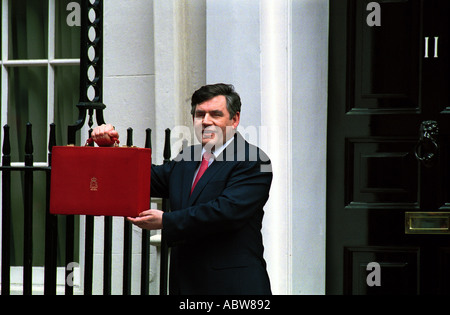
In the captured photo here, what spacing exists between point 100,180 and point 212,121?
24.7 inches

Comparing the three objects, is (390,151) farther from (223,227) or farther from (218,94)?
(223,227)

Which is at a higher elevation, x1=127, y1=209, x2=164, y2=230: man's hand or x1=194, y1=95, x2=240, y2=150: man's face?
x1=194, y1=95, x2=240, y2=150: man's face

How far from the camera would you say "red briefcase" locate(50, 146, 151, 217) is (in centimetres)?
318

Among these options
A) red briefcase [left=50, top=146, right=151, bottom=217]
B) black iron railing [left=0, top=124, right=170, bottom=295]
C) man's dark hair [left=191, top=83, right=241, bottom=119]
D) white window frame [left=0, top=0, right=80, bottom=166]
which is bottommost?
black iron railing [left=0, top=124, right=170, bottom=295]

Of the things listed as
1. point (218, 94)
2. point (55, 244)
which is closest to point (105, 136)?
point (218, 94)

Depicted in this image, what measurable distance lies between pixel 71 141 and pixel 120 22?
1634mm

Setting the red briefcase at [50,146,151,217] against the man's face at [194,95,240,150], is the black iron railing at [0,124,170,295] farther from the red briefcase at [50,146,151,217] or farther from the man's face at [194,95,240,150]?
the man's face at [194,95,240,150]

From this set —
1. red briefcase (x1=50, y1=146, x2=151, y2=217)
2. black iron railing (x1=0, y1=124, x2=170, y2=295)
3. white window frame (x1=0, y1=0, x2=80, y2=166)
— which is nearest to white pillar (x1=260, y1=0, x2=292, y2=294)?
black iron railing (x1=0, y1=124, x2=170, y2=295)

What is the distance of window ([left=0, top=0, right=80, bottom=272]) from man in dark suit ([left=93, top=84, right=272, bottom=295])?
2274 mm

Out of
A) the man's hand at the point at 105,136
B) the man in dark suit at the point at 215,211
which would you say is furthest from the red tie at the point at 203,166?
the man's hand at the point at 105,136

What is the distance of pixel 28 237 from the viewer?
4141 mm

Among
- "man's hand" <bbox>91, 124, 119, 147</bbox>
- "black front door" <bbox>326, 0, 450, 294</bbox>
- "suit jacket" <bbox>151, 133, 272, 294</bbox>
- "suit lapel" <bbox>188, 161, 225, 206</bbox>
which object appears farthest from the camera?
"black front door" <bbox>326, 0, 450, 294</bbox>

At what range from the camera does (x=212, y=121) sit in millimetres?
3115
